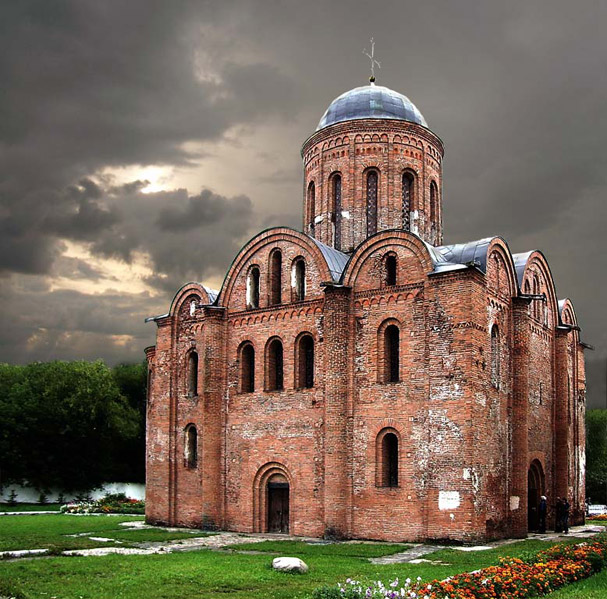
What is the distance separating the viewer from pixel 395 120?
26.1 metres

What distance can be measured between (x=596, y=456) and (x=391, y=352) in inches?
1196

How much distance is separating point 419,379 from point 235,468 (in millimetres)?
6849

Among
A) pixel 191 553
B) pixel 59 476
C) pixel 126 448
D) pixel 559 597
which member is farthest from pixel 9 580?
pixel 126 448

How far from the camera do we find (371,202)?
84.2ft

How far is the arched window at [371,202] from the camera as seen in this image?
25.3m

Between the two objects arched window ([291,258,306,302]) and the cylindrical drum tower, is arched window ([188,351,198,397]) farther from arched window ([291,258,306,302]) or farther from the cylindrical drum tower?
the cylindrical drum tower

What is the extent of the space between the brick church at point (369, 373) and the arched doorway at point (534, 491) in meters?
0.06

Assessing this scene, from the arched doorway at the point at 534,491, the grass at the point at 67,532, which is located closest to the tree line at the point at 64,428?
the grass at the point at 67,532

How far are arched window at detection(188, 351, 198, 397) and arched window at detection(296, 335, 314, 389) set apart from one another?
453 centimetres

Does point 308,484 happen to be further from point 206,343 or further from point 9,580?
point 9,580

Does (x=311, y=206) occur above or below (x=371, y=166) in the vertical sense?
below

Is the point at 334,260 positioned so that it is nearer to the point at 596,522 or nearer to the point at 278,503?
the point at 278,503

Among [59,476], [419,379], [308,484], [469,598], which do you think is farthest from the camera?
[59,476]

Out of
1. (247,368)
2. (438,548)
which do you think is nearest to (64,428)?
(247,368)
